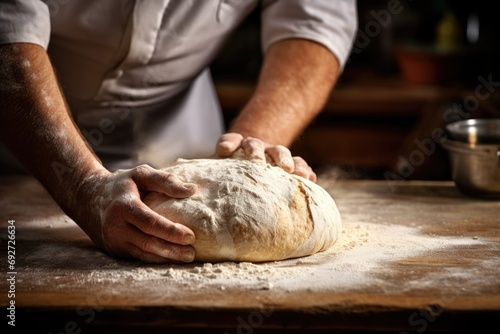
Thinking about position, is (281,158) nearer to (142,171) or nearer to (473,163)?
(142,171)

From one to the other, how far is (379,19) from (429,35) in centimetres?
38

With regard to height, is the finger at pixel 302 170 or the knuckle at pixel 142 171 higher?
the knuckle at pixel 142 171

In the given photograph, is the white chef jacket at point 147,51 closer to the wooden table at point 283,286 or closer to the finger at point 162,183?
the wooden table at point 283,286

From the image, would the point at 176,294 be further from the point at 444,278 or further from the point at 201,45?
the point at 201,45

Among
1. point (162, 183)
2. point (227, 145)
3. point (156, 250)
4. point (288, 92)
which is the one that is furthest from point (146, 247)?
point (288, 92)

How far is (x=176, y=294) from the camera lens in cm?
124

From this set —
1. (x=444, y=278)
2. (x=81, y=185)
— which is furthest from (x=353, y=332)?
(x=81, y=185)

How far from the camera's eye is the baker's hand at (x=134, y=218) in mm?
1368

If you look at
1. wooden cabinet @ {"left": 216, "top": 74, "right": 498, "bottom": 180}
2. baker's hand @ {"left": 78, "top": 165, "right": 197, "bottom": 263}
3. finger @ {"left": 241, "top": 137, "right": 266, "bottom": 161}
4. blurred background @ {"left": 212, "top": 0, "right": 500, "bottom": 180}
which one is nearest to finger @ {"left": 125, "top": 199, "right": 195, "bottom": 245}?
baker's hand @ {"left": 78, "top": 165, "right": 197, "bottom": 263}

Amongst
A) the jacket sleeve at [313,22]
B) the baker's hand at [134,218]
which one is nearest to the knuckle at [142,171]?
the baker's hand at [134,218]

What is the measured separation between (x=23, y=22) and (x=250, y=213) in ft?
2.60

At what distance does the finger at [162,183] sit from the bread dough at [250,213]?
0.02 meters

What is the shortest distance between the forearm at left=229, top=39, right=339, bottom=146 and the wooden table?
0.40m

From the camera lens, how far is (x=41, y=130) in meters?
1.57
